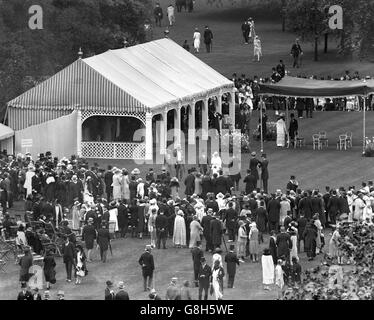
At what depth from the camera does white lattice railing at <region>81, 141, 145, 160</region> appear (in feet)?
195

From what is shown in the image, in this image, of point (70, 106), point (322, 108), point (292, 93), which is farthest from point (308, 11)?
point (70, 106)

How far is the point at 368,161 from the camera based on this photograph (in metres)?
60.1

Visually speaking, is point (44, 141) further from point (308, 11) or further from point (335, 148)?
point (308, 11)

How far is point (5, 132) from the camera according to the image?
58.7m

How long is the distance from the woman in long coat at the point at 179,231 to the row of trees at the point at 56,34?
18024 millimetres

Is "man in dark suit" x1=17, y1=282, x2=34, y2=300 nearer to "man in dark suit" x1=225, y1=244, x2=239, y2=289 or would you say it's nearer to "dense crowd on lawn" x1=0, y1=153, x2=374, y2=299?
"dense crowd on lawn" x1=0, y1=153, x2=374, y2=299

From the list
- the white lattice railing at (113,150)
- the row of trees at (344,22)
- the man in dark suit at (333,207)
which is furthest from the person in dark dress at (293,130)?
the man in dark suit at (333,207)

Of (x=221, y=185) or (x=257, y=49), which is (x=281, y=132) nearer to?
(x=221, y=185)

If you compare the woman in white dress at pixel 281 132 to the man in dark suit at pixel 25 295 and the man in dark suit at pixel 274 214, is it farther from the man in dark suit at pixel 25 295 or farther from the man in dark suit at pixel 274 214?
the man in dark suit at pixel 25 295

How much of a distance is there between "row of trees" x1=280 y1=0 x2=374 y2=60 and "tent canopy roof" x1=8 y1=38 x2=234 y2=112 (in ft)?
35.8

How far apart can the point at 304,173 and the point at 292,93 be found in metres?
6.14

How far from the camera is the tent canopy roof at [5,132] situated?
58.4 m

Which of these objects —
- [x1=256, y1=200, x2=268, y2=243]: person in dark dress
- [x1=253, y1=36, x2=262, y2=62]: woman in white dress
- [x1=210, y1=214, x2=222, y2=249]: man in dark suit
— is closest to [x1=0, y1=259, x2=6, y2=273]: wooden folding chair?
[x1=210, y1=214, x2=222, y2=249]: man in dark suit

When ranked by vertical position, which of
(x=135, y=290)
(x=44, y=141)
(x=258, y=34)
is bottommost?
(x=135, y=290)
